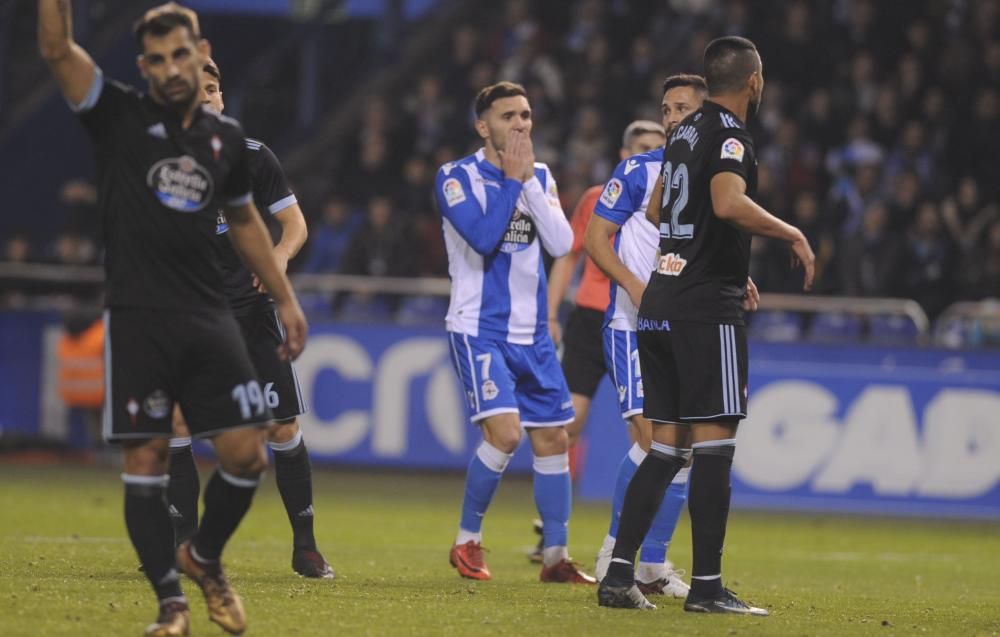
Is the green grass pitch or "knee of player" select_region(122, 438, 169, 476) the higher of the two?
"knee of player" select_region(122, 438, 169, 476)

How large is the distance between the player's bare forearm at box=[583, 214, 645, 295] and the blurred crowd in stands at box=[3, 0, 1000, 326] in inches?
348

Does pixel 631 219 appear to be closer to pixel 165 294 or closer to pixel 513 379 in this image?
pixel 513 379

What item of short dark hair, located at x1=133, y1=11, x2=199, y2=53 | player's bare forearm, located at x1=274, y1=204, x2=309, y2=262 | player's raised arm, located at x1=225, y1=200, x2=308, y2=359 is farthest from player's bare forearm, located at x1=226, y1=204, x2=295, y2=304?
player's bare forearm, located at x1=274, y1=204, x2=309, y2=262

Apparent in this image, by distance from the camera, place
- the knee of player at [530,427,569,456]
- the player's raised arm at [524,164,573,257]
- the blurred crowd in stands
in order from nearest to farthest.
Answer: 1. the player's raised arm at [524,164,573,257]
2. the knee of player at [530,427,569,456]
3. the blurred crowd in stands

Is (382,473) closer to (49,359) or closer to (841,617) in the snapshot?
(49,359)

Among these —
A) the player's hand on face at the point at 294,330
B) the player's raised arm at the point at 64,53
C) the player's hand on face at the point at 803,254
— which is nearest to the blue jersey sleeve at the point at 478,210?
the player's hand on face at the point at 803,254

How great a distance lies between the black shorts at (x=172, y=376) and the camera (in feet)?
19.4

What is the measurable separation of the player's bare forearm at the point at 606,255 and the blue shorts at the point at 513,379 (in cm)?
98

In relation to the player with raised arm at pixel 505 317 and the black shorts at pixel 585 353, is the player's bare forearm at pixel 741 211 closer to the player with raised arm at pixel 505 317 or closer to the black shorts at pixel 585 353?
the player with raised arm at pixel 505 317

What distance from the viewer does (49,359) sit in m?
17.7

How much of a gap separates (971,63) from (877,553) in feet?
28.3

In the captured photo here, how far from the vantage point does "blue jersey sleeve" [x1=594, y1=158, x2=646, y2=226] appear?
8102 mm

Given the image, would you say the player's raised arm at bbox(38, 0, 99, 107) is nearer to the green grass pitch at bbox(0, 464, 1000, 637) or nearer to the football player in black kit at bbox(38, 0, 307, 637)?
the football player in black kit at bbox(38, 0, 307, 637)

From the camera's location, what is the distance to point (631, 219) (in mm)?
8844
